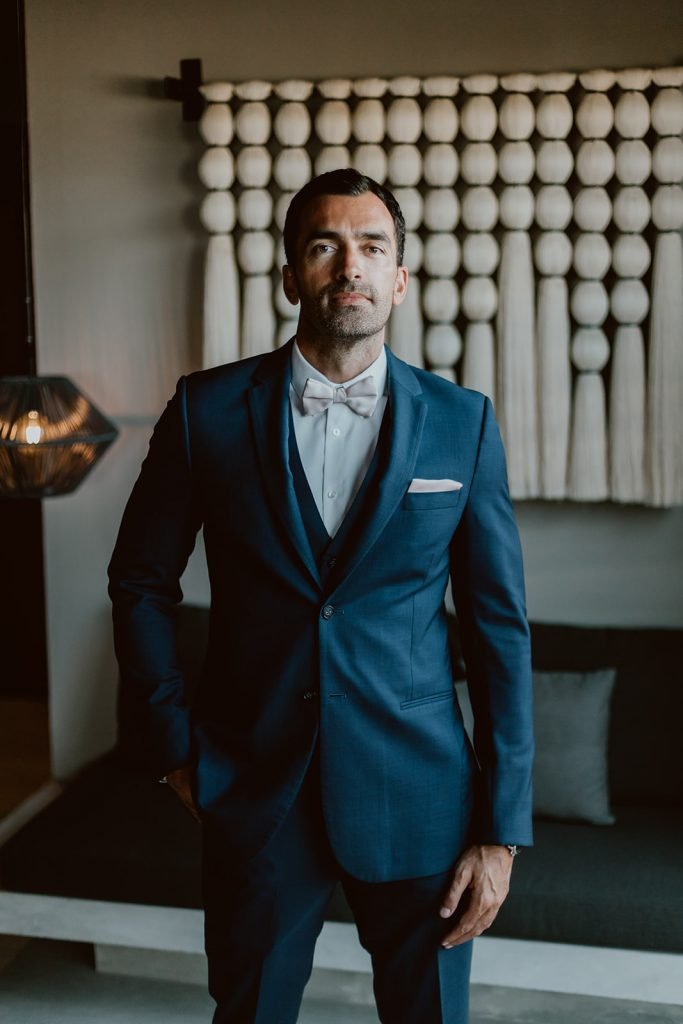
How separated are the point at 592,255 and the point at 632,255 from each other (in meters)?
0.10

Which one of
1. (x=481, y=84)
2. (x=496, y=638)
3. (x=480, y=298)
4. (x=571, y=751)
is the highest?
(x=481, y=84)

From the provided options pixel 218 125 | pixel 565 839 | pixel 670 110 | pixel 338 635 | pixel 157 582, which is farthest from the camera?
Result: pixel 218 125

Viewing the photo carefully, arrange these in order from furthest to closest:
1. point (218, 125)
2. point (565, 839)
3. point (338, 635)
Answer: point (218, 125), point (565, 839), point (338, 635)

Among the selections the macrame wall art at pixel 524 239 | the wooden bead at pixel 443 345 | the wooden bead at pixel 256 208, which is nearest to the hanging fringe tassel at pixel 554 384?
the macrame wall art at pixel 524 239

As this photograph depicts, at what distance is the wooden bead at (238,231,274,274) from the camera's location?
9.77ft

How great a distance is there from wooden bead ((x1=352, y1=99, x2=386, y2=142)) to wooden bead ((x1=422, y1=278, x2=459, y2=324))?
40cm

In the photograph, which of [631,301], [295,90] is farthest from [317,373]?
[295,90]

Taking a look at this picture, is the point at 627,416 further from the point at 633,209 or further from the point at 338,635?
the point at 338,635

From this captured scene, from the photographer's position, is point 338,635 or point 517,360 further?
point 517,360

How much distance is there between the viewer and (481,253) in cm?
288

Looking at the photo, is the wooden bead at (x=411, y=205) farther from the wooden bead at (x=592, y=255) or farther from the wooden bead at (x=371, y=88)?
the wooden bead at (x=592, y=255)

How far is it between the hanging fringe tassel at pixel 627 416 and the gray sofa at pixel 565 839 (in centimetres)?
40

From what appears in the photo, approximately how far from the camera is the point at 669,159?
276 cm

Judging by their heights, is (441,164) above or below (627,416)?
above
